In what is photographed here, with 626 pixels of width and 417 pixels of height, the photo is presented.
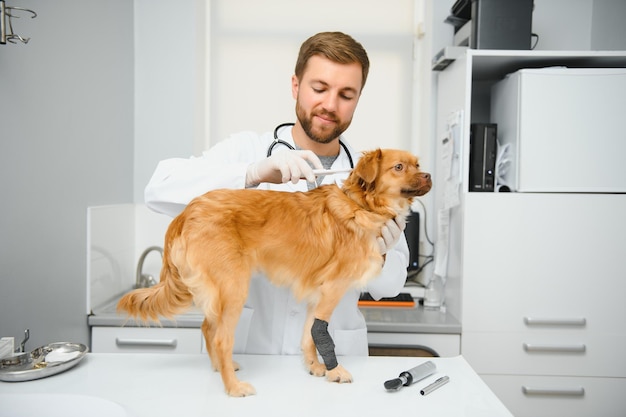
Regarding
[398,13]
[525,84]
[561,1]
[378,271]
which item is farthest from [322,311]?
[561,1]

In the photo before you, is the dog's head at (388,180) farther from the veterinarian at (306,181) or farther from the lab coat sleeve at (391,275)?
the lab coat sleeve at (391,275)

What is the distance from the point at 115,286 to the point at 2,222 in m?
1.19

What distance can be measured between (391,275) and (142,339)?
4.64ft

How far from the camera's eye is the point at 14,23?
1.90 m

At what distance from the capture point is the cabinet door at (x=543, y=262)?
247 centimetres

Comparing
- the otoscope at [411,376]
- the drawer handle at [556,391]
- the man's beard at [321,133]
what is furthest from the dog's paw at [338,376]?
the drawer handle at [556,391]

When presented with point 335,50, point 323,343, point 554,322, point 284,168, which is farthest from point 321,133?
point 554,322

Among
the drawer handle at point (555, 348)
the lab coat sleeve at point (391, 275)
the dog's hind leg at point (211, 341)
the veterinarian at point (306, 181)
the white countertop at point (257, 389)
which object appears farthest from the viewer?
the drawer handle at point (555, 348)

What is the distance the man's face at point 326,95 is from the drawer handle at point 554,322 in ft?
4.74

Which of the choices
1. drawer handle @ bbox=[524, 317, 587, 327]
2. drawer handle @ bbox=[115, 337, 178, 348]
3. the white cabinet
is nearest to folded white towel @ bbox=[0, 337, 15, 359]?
drawer handle @ bbox=[115, 337, 178, 348]

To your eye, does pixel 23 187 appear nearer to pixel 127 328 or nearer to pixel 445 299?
pixel 127 328

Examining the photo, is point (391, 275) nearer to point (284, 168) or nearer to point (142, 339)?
point (284, 168)

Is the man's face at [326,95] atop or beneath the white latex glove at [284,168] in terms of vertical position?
atop

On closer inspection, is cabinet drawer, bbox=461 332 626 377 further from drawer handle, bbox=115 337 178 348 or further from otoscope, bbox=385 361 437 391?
drawer handle, bbox=115 337 178 348
